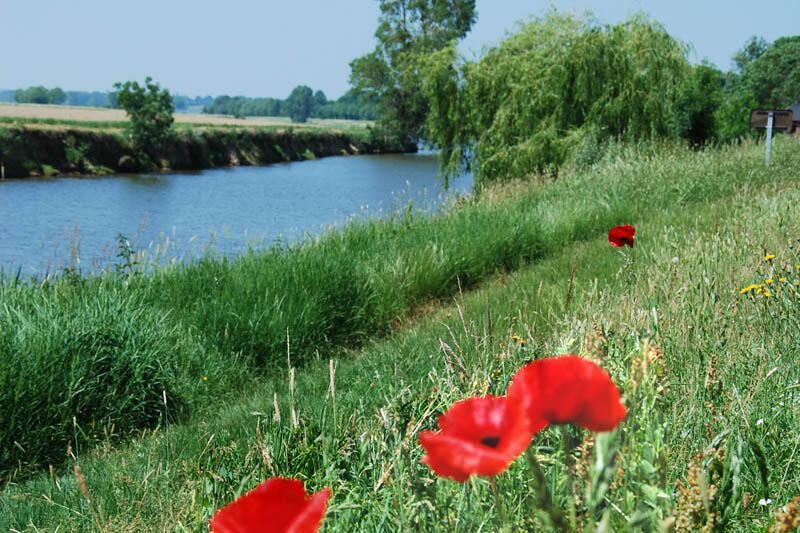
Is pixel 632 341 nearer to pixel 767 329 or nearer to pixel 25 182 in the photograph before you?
pixel 767 329

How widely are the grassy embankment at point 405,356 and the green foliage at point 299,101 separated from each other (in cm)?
12000

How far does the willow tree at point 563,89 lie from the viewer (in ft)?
45.4

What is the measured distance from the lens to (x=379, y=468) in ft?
6.40

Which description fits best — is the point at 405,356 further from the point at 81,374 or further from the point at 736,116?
the point at 736,116

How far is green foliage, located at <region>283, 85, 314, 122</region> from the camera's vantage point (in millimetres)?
126875

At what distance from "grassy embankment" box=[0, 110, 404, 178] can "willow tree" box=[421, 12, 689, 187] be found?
1636 centimetres

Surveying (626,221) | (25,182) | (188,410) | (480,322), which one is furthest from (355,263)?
(25,182)

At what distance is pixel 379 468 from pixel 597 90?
13.4 metres

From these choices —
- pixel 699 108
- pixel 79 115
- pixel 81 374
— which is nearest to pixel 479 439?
pixel 81 374

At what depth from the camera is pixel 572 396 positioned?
751 mm

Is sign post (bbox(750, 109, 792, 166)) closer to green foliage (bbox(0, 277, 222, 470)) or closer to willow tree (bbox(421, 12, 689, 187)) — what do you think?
willow tree (bbox(421, 12, 689, 187))

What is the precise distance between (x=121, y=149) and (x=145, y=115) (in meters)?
1.80

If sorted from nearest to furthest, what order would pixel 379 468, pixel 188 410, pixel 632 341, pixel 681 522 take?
pixel 681 522 < pixel 379 468 < pixel 632 341 < pixel 188 410

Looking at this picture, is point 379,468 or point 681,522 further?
point 379,468
